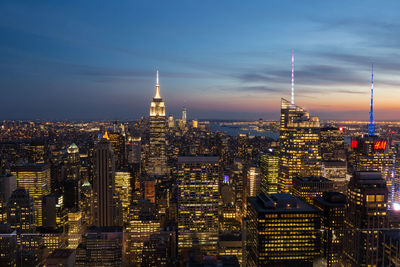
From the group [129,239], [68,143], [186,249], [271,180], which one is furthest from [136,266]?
[68,143]

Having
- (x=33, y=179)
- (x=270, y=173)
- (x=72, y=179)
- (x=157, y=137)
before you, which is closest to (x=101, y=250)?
(x=33, y=179)

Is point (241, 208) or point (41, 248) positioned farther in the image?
point (241, 208)

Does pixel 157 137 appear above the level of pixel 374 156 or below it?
above

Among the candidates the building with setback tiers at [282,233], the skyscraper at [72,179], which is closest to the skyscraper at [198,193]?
the skyscraper at [72,179]

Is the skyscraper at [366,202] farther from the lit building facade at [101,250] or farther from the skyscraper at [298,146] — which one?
the skyscraper at [298,146]

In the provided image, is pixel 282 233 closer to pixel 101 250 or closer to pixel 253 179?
pixel 101 250

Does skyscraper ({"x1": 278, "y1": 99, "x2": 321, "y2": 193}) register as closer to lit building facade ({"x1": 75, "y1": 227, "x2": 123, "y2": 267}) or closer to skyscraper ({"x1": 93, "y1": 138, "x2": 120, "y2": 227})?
skyscraper ({"x1": 93, "y1": 138, "x2": 120, "y2": 227})

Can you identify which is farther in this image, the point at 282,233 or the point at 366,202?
the point at 366,202

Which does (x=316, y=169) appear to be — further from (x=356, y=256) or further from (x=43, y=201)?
(x=356, y=256)
